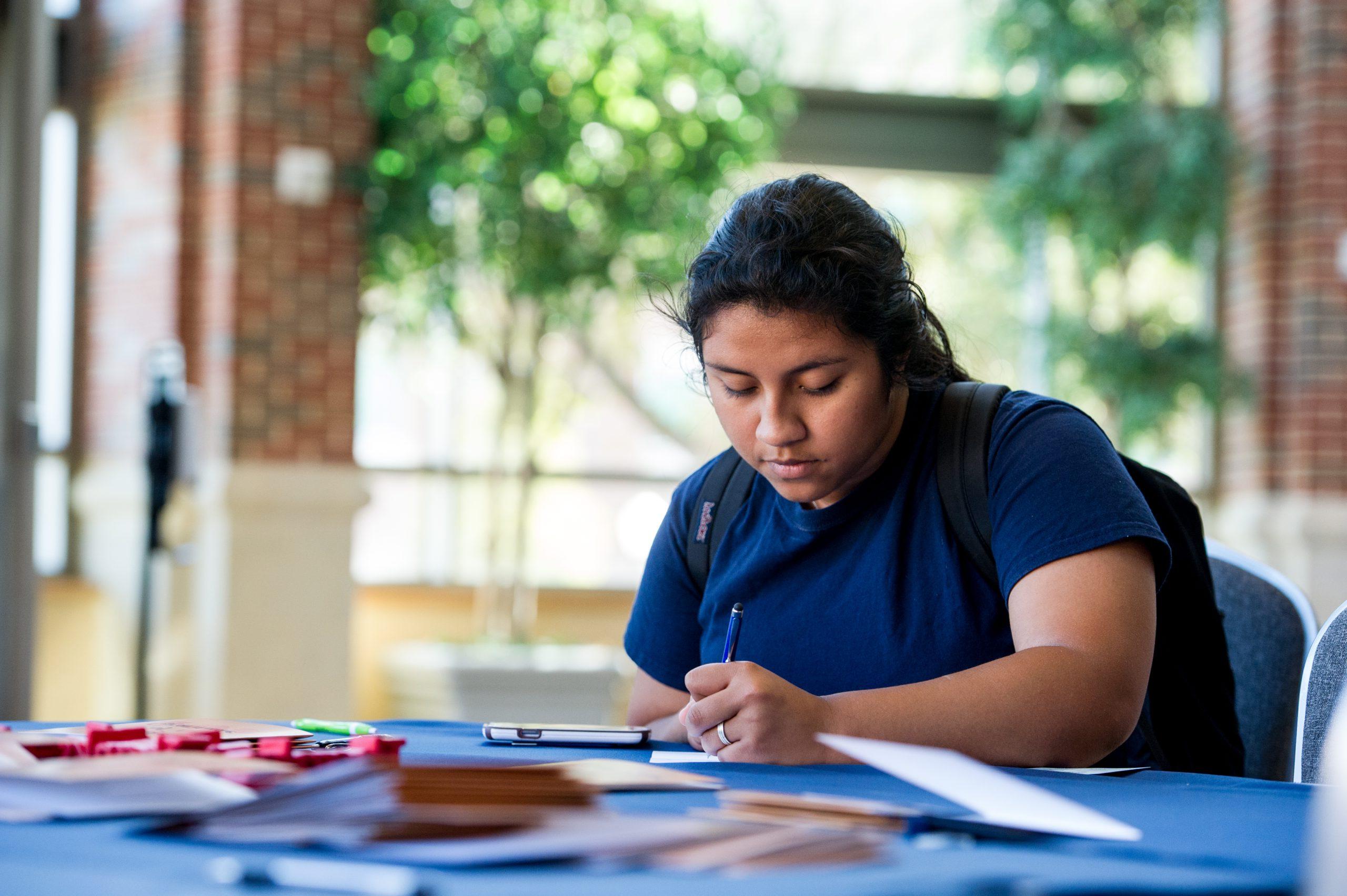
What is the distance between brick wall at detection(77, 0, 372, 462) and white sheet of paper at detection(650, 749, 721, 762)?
349 centimetres

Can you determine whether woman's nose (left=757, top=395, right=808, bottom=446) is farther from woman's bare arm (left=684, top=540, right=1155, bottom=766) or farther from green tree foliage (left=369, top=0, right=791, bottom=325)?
green tree foliage (left=369, top=0, right=791, bottom=325)

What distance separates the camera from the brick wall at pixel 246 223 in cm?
461

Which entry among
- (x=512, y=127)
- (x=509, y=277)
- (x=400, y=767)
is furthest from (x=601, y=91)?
(x=400, y=767)

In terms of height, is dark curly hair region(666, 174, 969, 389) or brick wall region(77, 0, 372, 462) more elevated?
brick wall region(77, 0, 372, 462)

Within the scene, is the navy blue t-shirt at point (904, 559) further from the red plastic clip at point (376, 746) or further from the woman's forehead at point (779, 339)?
the red plastic clip at point (376, 746)

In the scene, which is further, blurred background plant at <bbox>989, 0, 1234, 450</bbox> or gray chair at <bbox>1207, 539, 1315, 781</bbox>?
blurred background plant at <bbox>989, 0, 1234, 450</bbox>

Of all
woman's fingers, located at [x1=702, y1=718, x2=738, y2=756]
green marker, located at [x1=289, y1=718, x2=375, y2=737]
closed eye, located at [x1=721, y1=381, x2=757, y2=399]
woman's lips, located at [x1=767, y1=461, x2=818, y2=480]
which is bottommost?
green marker, located at [x1=289, y1=718, x2=375, y2=737]

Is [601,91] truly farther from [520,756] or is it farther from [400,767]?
[400,767]

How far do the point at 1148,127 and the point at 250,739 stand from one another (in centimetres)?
486

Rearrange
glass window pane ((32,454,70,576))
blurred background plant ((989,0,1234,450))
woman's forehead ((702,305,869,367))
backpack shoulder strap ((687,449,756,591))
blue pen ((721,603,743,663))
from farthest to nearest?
blurred background plant ((989,0,1234,450)), glass window pane ((32,454,70,576)), backpack shoulder strap ((687,449,756,591)), blue pen ((721,603,743,663)), woman's forehead ((702,305,869,367))

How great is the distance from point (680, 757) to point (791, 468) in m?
0.39

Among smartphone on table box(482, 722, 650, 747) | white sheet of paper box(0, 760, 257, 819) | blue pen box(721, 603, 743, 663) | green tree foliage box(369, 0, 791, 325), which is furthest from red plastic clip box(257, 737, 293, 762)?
green tree foliage box(369, 0, 791, 325)

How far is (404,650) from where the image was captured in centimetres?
486

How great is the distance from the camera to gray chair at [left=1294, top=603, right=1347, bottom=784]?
1.59 metres
